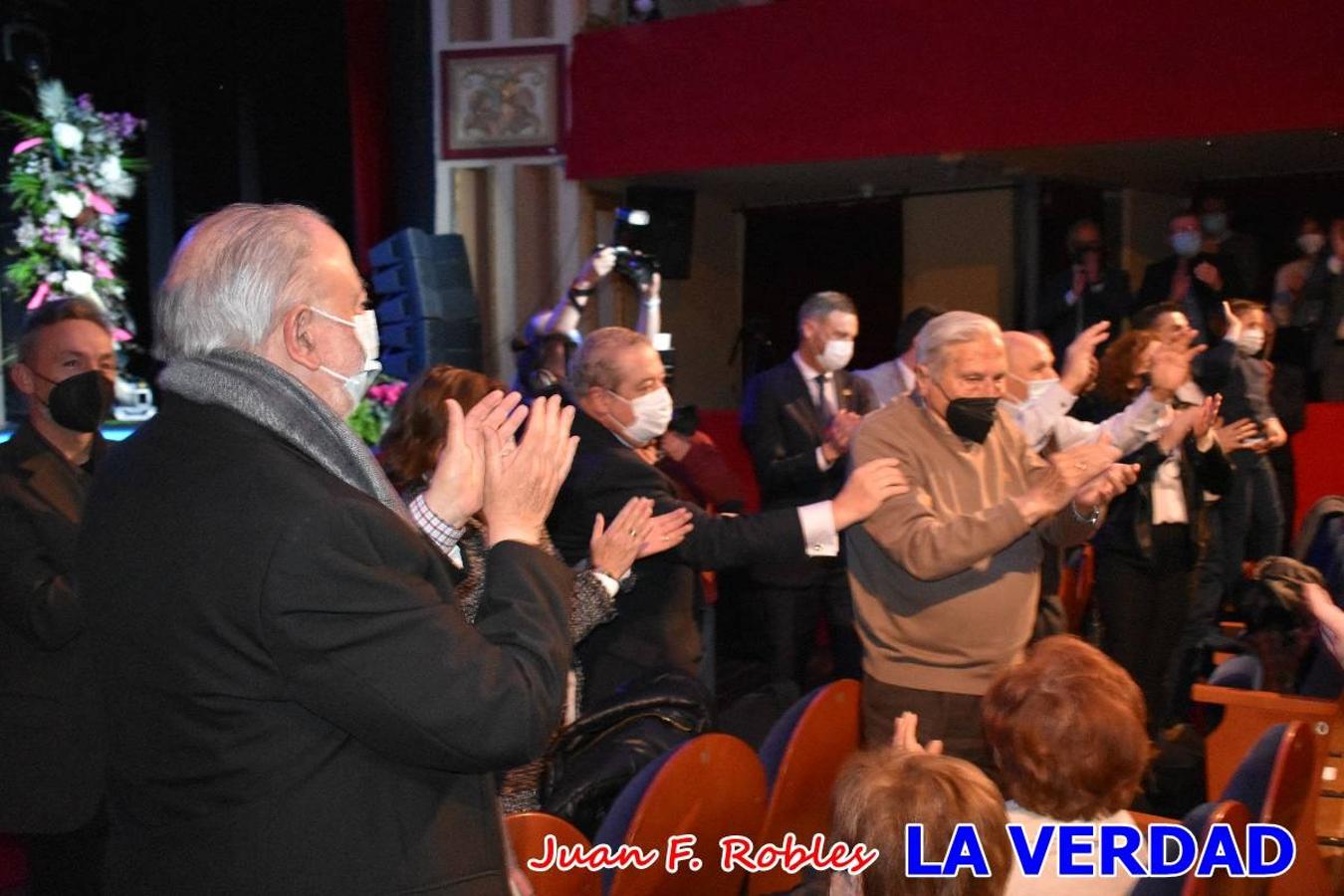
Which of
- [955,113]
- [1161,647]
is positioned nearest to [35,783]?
[1161,647]

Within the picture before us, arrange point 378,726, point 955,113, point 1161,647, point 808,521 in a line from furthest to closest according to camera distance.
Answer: point 955,113
point 1161,647
point 808,521
point 378,726

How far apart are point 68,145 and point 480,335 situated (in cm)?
261

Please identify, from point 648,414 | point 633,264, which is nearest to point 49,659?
point 648,414

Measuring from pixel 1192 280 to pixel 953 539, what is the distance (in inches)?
160

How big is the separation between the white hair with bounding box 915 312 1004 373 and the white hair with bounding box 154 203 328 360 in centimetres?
183

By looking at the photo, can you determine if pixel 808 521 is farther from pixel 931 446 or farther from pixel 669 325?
pixel 669 325

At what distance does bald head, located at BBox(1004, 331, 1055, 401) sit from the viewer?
4.45 metres

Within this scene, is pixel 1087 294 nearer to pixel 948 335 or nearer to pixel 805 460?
pixel 805 460

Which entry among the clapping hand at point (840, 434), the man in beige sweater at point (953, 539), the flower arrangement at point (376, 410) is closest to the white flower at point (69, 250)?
the flower arrangement at point (376, 410)

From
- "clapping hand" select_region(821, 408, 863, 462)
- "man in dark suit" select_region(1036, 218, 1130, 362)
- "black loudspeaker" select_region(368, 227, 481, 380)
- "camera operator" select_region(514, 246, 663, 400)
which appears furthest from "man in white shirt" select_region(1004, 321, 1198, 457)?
"black loudspeaker" select_region(368, 227, 481, 380)

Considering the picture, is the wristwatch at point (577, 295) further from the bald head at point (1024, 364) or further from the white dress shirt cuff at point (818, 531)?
the white dress shirt cuff at point (818, 531)

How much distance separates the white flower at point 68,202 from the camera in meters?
7.97

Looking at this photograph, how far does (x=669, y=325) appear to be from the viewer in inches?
346

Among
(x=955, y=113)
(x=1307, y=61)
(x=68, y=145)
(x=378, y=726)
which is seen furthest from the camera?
(x=68, y=145)
